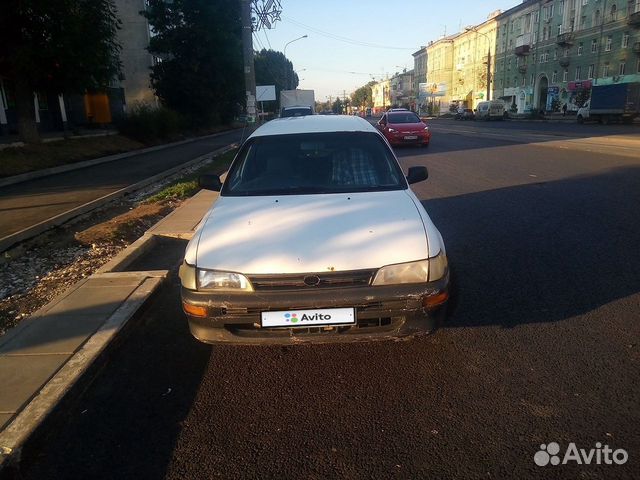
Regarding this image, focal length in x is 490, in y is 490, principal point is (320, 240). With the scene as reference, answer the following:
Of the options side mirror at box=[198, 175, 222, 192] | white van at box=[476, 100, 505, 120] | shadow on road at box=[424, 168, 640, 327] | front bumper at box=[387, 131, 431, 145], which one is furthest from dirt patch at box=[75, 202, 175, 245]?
white van at box=[476, 100, 505, 120]

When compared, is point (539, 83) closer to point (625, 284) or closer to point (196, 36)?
point (196, 36)

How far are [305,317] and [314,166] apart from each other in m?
1.74

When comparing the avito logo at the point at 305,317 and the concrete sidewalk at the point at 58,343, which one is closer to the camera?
the concrete sidewalk at the point at 58,343

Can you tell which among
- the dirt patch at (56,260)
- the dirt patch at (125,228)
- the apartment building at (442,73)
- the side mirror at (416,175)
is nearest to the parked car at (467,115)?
the apartment building at (442,73)

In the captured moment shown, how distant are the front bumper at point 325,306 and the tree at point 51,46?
1717 cm

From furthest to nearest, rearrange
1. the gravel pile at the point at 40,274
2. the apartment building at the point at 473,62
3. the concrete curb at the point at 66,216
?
1. the apartment building at the point at 473,62
2. the concrete curb at the point at 66,216
3. the gravel pile at the point at 40,274

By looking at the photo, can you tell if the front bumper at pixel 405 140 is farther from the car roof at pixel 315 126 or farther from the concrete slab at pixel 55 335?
the concrete slab at pixel 55 335

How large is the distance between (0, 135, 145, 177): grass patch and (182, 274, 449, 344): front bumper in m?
14.6

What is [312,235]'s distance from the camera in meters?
3.16

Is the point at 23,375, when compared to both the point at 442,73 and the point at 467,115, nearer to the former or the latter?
the point at 467,115

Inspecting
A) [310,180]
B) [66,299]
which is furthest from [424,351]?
[66,299]

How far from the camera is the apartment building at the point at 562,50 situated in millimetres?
46125

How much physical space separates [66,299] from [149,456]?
2.39m

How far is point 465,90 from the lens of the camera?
82312 millimetres
